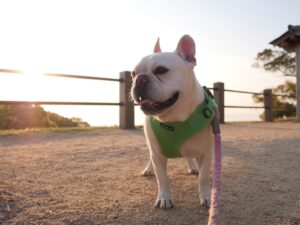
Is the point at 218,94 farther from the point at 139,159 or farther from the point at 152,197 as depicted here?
the point at 152,197

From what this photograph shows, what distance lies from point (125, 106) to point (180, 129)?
17.6ft

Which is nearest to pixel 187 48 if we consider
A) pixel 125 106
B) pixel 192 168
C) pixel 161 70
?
pixel 161 70

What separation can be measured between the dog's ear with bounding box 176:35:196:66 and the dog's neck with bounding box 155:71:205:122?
0.17m

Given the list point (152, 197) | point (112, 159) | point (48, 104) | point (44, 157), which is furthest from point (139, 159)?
point (48, 104)

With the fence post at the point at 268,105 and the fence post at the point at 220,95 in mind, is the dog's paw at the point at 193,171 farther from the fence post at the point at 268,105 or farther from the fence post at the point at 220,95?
the fence post at the point at 268,105

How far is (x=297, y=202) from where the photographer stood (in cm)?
233

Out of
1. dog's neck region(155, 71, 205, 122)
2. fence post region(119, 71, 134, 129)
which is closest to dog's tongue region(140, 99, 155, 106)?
dog's neck region(155, 71, 205, 122)

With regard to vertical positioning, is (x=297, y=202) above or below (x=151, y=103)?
below

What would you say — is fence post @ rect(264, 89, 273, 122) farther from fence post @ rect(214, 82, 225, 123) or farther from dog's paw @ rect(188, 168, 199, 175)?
dog's paw @ rect(188, 168, 199, 175)

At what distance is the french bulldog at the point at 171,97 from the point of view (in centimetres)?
219

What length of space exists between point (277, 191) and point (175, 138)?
0.86 metres

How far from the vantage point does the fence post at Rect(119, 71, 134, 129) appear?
7652 mm

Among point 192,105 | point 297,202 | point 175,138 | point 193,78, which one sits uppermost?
point 193,78

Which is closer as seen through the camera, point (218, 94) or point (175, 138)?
point (175, 138)
